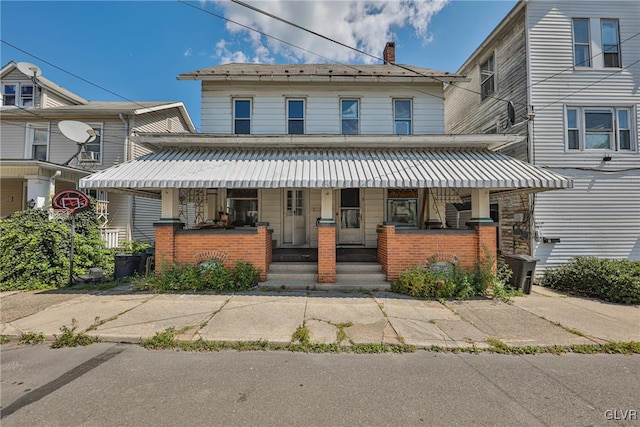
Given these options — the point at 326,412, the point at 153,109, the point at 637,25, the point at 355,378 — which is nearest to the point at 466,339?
the point at 355,378

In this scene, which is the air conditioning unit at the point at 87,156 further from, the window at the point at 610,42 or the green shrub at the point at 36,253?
the window at the point at 610,42

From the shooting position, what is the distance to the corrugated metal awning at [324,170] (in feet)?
21.7

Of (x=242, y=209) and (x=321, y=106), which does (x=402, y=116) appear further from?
(x=242, y=209)

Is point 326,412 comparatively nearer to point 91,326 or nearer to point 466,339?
point 466,339

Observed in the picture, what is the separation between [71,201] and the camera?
7242 mm

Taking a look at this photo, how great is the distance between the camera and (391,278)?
282 inches

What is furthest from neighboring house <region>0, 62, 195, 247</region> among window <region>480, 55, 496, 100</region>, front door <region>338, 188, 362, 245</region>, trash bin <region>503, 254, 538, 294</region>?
window <region>480, 55, 496, 100</region>

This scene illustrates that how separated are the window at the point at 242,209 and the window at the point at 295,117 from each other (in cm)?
294

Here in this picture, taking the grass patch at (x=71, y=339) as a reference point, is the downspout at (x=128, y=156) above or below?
above

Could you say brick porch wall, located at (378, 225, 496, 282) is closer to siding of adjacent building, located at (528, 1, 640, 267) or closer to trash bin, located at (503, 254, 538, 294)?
trash bin, located at (503, 254, 538, 294)

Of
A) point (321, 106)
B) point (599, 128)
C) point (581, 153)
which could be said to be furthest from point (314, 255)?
point (599, 128)

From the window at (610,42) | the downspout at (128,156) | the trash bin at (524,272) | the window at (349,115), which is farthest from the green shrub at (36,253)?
the window at (610,42)

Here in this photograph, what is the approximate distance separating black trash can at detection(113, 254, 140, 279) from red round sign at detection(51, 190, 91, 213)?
5.61ft

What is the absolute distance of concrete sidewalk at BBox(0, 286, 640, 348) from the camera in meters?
4.38
